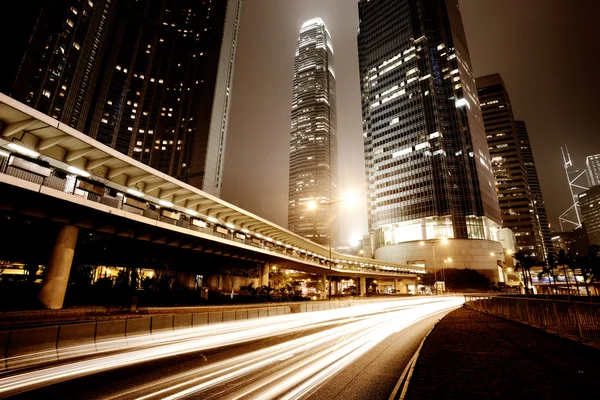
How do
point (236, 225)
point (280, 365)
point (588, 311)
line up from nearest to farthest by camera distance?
point (280, 365) → point (588, 311) → point (236, 225)

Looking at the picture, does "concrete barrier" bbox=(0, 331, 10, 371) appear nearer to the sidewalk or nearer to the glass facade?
the sidewalk

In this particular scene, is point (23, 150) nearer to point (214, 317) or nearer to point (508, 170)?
point (214, 317)

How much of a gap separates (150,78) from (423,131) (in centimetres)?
12786

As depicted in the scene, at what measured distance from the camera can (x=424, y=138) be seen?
112 meters

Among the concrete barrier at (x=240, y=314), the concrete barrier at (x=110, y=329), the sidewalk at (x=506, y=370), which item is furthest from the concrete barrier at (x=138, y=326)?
the sidewalk at (x=506, y=370)

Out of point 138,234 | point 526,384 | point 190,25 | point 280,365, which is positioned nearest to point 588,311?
point 526,384

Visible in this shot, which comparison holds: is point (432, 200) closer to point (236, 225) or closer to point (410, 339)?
point (236, 225)

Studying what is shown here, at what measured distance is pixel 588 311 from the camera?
8.49m

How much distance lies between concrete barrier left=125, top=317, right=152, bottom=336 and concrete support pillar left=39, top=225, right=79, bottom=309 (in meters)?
12.2

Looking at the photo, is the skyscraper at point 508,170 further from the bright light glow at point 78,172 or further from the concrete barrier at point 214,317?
the bright light glow at point 78,172

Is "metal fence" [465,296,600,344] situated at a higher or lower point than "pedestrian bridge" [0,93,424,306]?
lower

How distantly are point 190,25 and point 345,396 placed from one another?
178962 mm

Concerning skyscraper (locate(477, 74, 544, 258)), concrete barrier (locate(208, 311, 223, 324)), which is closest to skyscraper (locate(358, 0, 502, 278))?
skyscraper (locate(477, 74, 544, 258))

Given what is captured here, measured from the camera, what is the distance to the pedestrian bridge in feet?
53.3
